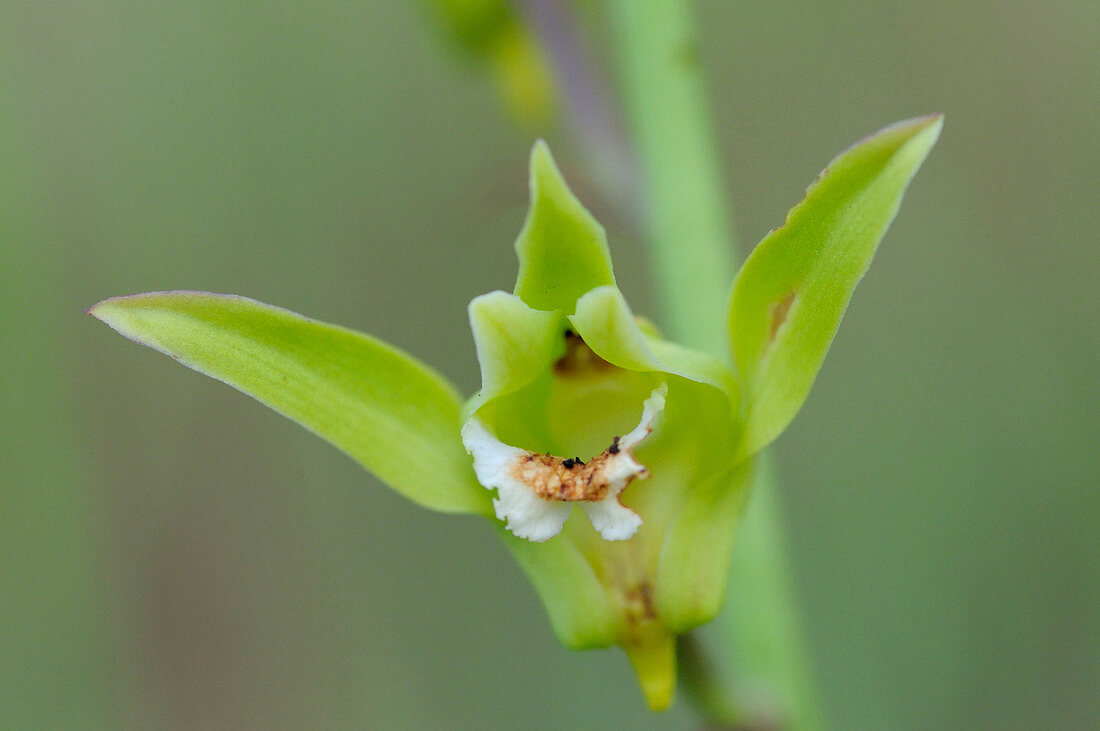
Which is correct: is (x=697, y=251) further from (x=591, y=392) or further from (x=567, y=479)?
(x=567, y=479)

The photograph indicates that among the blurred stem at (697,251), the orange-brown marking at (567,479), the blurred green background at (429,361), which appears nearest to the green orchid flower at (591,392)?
the orange-brown marking at (567,479)

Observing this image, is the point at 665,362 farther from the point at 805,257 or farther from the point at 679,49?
the point at 679,49

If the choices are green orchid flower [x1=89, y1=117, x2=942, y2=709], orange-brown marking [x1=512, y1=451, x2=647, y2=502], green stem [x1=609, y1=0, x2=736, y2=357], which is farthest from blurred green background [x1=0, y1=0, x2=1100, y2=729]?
orange-brown marking [x1=512, y1=451, x2=647, y2=502]

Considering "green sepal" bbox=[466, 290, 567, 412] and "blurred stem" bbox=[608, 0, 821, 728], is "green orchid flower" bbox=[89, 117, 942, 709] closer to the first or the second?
"green sepal" bbox=[466, 290, 567, 412]

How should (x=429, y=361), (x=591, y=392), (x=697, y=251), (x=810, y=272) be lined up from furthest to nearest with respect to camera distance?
1. (x=429, y=361)
2. (x=697, y=251)
3. (x=591, y=392)
4. (x=810, y=272)

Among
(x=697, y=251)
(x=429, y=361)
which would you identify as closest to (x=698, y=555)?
(x=697, y=251)
